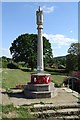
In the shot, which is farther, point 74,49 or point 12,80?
point 74,49

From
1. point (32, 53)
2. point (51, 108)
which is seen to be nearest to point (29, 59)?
point (32, 53)

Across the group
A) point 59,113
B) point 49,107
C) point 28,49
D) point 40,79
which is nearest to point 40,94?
point 40,79

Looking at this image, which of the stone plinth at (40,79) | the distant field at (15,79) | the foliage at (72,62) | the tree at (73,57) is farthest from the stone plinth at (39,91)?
the foliage at (72,62)

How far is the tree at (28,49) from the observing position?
4985 cm

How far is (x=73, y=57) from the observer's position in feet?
144

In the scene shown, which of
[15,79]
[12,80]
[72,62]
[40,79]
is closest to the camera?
[40,79]

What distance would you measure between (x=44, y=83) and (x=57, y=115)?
4.62 metres

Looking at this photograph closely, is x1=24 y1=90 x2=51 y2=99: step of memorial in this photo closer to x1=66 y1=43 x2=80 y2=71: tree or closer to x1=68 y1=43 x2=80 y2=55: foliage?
x1=66 y1=43 x2=80 y2=71: tree

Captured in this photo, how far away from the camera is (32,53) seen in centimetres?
4978

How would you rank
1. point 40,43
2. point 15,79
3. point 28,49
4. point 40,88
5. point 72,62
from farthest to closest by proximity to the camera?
point 28,49, point 72,62, point 15,79, point 40,43, point 40,88

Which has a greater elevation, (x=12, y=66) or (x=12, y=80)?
(x=12, y=66)

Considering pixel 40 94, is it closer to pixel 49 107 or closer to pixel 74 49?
pixel 49 107

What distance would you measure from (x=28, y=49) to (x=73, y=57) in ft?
33.8

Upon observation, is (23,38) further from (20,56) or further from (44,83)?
(44,83)
